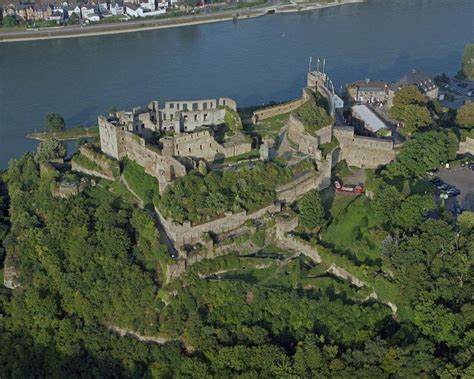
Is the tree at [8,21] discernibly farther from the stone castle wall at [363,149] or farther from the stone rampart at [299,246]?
the stone rampart at [299,246]

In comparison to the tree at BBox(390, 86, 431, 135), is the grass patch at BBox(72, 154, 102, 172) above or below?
below

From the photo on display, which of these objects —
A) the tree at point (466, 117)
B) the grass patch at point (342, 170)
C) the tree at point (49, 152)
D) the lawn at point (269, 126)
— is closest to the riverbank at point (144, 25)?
the tree at point (49, 152)

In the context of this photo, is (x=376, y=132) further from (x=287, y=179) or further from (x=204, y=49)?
(x=204, y=49)

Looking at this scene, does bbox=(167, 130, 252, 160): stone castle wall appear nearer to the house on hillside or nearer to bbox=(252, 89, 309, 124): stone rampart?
bbox=(252, 89, 309, 124): stone rampart

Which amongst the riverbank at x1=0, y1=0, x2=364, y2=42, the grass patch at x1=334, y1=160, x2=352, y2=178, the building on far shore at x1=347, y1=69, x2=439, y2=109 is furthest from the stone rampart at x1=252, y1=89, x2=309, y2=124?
the riverbank at x1=0, y1=0, x2=364, y2=42

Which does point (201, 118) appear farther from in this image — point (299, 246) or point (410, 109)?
point (410, 109)

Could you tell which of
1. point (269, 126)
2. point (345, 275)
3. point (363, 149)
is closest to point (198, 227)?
point (345, 275)
